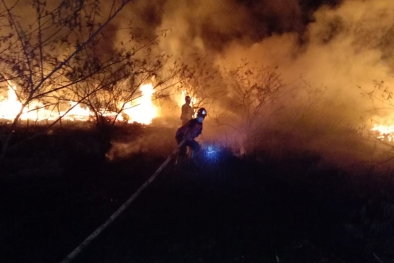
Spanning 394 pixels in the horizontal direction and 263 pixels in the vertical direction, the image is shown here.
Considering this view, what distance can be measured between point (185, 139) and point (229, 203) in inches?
52.7

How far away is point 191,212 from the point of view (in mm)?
6387

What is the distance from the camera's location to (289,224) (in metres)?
6.26

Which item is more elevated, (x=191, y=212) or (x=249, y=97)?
(x=249, y=97)

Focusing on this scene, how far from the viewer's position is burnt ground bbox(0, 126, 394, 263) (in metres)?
5.28

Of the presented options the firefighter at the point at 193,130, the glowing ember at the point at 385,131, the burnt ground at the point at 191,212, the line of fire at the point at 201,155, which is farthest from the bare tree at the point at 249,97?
the firefighter at the point at 193,130

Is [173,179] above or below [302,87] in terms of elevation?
below

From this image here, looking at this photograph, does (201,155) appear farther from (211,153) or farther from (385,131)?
(385,131)

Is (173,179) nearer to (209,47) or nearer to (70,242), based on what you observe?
(70,242)

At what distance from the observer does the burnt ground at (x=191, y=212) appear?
5.28 meters

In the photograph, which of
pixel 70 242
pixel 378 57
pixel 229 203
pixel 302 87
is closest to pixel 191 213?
pixel 229 203

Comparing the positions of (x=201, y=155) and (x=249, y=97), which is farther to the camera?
(x=249, y=97)

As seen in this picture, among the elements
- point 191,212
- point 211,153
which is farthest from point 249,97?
point 191,212

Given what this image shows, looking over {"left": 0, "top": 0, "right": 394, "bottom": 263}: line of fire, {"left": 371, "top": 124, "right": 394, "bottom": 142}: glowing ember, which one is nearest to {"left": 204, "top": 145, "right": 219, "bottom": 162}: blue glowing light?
{"left": 0, "top": 0, "right": 394, "bottom": 263}: line of fire

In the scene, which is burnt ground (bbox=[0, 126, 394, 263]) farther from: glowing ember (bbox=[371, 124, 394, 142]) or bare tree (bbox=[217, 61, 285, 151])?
glowing ember (bbox=[371, 124, 394, 142])
